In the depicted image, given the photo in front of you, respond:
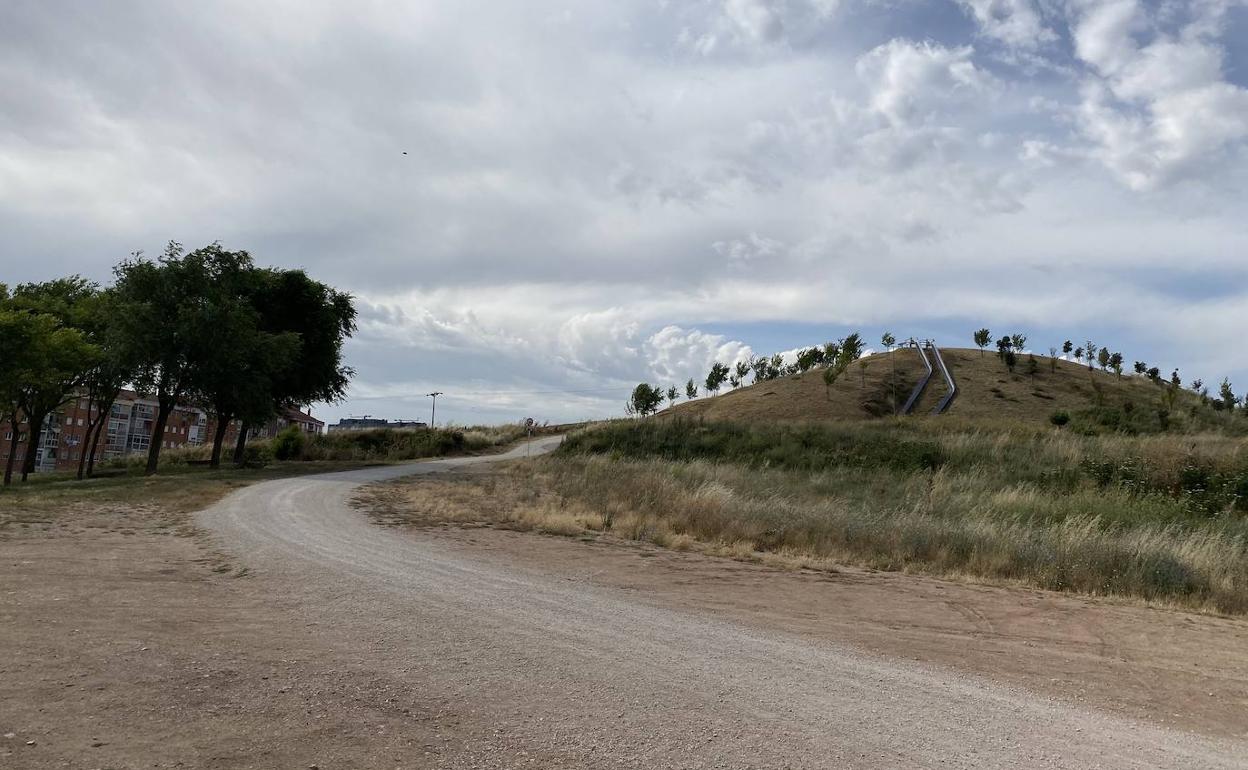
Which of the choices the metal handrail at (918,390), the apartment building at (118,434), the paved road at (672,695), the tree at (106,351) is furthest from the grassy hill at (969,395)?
the apartment building at (118,434)

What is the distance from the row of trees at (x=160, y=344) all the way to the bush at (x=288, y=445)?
277 inches

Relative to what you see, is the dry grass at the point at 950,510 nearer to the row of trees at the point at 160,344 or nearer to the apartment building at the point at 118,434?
the row of trees at the point at 160,344

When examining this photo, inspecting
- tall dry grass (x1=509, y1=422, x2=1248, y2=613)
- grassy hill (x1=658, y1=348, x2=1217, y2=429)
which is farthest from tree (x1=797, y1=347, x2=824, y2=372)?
tall dry grass (x1=509, y1=422, x2=1248, y2=613)

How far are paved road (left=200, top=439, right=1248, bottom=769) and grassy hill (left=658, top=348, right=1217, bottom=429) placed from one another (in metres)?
52.1

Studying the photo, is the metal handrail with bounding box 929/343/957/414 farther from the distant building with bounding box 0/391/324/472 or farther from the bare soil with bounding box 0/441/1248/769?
the distant building with bounding box 0/391/324/472

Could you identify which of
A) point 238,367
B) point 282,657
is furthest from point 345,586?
point 238,367

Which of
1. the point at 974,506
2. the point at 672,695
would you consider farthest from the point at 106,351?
the point at 672,695

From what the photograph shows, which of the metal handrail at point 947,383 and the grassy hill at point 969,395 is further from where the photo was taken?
the metal handrail at point 947,383

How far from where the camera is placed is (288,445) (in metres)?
47.2

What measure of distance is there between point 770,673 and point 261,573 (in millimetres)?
7071

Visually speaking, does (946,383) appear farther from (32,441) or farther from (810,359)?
(32,441)

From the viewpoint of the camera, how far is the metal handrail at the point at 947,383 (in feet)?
234

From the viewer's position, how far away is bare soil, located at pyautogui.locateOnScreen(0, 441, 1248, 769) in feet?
14.9

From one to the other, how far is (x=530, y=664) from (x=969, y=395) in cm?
7685
